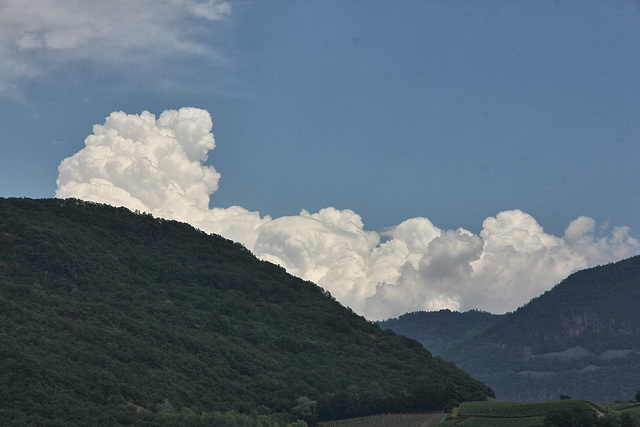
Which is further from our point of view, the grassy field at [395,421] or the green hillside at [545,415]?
the grassy field at [395,421]

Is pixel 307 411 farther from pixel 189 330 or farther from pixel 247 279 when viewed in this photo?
pixel 247 279

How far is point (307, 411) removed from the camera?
11812cm

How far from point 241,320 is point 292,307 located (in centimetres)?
1784

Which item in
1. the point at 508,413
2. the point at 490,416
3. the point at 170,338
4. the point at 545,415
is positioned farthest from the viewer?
the point at 170,338

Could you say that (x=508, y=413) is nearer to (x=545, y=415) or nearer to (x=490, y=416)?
(x=490, y=416)

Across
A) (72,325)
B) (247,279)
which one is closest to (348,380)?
(247,279)

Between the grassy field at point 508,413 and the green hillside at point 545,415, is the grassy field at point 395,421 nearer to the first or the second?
the grassy field at point 508,413

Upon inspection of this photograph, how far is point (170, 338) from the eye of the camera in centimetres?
12456

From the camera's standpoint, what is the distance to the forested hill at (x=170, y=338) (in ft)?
296

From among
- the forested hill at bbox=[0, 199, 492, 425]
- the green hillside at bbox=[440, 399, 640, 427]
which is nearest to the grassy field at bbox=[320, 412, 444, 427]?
the forested hill at bbox=[0, 199, 492, 425]

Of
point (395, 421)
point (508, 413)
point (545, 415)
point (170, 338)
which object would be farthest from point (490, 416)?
point (170, 338)

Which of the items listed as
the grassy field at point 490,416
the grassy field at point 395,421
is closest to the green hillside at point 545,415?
the grassy field at point 490,416

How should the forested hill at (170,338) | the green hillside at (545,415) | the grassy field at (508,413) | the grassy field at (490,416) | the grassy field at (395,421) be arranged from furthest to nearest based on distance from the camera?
1. the grassy field at (395,421)
2. the grassy field at (490,416)
3. the grassy field at (508,413)
4. the green hillside at (545,415)
5. the forested hill at (170,338)

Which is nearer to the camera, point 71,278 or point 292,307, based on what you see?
point 71,278
